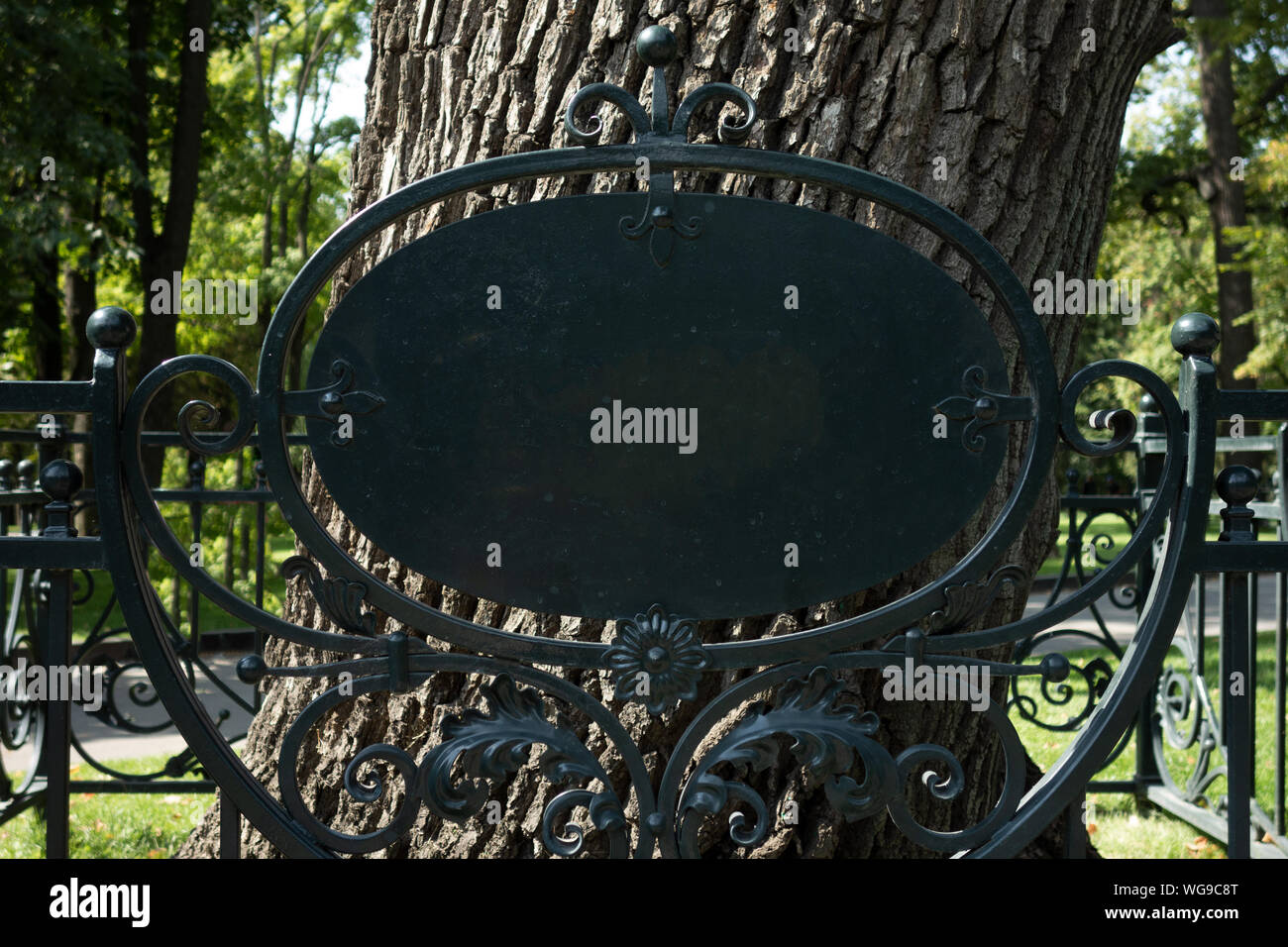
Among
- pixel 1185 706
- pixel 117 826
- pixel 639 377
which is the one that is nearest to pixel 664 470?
pixel 639 377

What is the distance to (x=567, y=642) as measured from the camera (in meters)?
1.91

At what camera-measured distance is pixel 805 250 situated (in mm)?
1924

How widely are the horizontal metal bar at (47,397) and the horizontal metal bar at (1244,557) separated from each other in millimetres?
1989

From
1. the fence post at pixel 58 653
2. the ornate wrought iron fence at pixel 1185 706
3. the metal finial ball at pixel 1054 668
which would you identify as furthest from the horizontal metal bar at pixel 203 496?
the metal finial ball at pixel 1054 668

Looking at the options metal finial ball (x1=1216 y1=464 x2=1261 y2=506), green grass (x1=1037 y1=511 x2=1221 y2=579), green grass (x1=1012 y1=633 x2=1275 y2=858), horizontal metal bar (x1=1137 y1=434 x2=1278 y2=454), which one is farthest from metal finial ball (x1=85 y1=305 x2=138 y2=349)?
green grass (x1=1012 y1=633 x2=1275 y2=858)

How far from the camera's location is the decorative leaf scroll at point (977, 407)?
1901 millimetres

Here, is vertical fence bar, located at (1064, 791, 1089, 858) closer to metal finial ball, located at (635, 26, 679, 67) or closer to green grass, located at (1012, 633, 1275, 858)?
metal finial ball, located at (635, 26, 679, 67)

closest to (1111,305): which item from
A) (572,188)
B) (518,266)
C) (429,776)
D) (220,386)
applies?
(572,188)

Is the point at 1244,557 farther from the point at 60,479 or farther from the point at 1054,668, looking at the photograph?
the point at 60,479

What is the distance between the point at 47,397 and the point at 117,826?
10.4 feet

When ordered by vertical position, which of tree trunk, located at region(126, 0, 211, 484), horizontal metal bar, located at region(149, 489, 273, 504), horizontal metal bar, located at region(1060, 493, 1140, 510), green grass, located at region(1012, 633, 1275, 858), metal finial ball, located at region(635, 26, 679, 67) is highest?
tree trunk, located at region(126, 0, 211, 484)

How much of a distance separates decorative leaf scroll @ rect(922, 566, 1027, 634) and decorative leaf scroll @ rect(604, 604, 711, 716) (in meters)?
0.44

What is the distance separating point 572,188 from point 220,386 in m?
12.5

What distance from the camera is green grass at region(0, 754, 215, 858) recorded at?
406 cm
